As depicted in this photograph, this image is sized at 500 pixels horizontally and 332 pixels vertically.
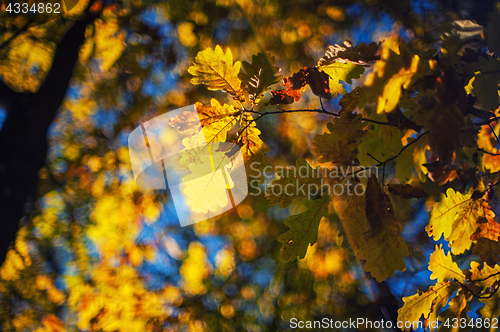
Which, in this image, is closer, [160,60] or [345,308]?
[160,60]

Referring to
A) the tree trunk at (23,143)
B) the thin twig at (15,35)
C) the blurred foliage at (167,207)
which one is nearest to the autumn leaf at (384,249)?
the blurred foliage at (167,207)

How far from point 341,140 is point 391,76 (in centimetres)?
14

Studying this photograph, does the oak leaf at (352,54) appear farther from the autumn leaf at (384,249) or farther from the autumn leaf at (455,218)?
the autumn leaf at (455,218)

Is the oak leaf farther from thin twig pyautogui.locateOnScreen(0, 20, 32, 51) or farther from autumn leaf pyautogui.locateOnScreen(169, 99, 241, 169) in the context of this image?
thin twig pyautogui.locateOnScreen(0, 20, 32, 51)

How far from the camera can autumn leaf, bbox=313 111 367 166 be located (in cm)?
41

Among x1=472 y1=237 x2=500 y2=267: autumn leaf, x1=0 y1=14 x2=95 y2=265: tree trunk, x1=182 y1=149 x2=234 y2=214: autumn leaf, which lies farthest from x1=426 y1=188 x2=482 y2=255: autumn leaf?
x1=0 y1=14 x2=95 y2=265: tree trunk

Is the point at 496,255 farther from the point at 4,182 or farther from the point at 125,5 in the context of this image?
the point at 125,5

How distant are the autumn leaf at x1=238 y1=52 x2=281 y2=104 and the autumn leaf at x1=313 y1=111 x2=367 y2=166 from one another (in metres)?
0.13

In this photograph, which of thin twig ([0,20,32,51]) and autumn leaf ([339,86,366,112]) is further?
thin twig ([0,20,32,51])

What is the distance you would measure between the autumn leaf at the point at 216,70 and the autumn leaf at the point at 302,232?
263 millimetres

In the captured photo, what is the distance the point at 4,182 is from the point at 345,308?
11.9ft

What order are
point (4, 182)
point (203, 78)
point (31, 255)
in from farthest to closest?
point (31, 255), point (4, 182), point (203, 78)

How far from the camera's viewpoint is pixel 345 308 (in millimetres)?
2863

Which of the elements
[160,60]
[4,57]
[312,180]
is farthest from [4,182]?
[312,180]
